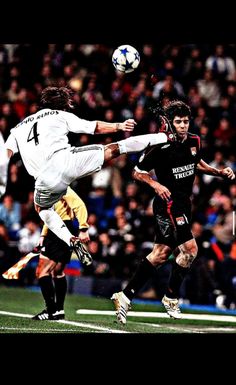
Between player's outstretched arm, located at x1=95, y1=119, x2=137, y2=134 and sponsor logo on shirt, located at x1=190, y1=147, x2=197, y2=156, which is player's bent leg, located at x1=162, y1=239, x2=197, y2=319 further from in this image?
player's outstretched arm, located at x1=95, y1=119, x2=137, y2=134

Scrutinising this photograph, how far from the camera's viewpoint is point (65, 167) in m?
10.1

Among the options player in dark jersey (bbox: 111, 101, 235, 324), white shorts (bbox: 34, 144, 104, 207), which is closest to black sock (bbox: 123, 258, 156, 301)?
player in dark jersey (bbox: 111, 101, 235, 324)

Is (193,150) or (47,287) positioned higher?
(193,150)

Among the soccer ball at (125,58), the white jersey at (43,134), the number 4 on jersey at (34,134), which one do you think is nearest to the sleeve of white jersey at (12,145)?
the white jersey at (43,134)

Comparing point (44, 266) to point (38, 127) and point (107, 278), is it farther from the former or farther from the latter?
point (107, 278)

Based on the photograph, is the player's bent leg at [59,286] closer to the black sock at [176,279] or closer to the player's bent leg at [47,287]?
the player's bent leg at [47,287]

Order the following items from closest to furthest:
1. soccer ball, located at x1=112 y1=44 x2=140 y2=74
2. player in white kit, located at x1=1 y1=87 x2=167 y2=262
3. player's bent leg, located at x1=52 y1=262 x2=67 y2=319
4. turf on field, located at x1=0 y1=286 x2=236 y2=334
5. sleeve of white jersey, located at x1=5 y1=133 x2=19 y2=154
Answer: turf on field, located at x1=0 y1=286 x2=236 y2=334, player in white kit, located at x1=1 y1=87 x2=167 y2=262, sleeve of white jersey, located at x1=5 y1=133 x2=19 y2=154, player's bent leg, located at x1=52 y1=262 x2=67 y2=319, soccer ball, located at x1=112 y1=44 x2=140 y2=74

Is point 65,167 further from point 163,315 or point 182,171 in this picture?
point 163,315

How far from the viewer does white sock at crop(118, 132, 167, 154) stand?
10008 mm

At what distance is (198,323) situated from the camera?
36.2 feet

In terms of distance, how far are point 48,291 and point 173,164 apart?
1.85 m

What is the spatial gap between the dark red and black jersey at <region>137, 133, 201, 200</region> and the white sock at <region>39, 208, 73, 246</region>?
962 millimetres

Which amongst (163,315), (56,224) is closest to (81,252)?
(56,224)
